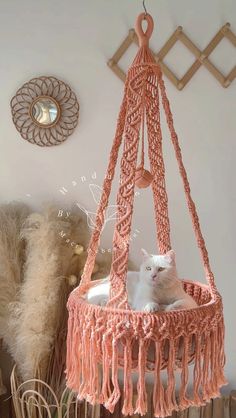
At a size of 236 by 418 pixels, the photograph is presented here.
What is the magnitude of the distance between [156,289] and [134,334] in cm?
17

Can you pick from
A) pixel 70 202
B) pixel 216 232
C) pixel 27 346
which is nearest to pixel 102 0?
pixel 70 202

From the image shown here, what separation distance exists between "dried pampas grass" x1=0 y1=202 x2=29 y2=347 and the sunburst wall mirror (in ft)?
1.02

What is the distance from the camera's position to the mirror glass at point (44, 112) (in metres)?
1.59

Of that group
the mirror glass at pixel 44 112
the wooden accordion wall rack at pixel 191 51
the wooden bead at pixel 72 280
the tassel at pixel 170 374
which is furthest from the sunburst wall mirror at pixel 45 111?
the tassel at pixel 170 374

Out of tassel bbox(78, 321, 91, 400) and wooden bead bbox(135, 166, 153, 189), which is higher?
wooden bead bbox(135, 166, 153, 189)

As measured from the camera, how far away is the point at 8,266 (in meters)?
1.43

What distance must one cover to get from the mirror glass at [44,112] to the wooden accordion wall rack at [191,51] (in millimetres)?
247

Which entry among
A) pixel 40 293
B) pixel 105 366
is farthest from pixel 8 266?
pixel 105 366

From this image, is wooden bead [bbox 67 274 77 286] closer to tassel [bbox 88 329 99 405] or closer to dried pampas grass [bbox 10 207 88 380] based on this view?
dried pampas grass [bbox 10 207 88 380]

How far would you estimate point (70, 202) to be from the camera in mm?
1610

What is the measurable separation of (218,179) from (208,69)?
0.37 meters

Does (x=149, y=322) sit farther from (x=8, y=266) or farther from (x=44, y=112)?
(x=44, y=112)

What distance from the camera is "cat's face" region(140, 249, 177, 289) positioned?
38.3 inches

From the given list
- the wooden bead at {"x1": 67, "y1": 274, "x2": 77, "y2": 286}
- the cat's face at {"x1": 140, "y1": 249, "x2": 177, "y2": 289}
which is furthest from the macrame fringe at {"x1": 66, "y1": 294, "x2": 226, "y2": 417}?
the wooden bead at {"x1": 67, "y1": 274, "x2": 77, "y2": 286}
